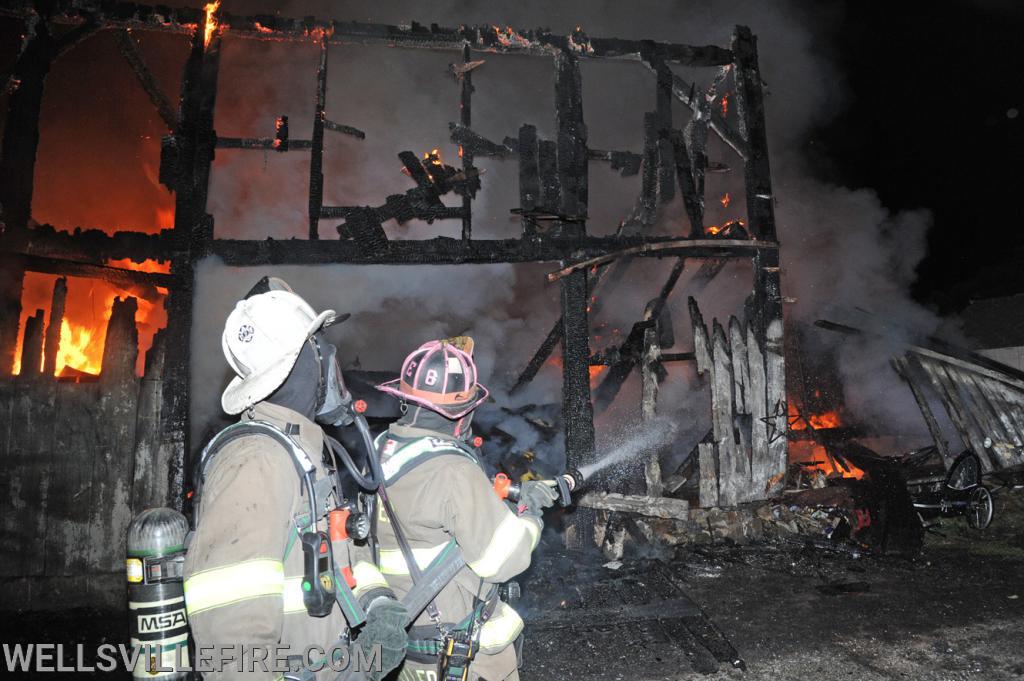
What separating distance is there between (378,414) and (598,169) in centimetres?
592

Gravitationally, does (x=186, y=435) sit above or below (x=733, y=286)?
below

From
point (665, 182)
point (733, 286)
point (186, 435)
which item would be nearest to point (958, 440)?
point (733, 286)

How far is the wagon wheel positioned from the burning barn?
37 centimetres

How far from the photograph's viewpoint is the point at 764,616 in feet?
16.4

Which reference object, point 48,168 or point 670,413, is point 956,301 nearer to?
point 670,413

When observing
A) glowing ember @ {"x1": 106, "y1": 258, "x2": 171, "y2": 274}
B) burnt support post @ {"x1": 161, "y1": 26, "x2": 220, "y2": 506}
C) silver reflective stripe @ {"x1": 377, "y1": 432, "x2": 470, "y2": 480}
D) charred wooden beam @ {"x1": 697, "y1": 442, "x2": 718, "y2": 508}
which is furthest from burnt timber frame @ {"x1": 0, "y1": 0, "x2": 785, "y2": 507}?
silver reflective stripe @ {"x1": 377, "y1": 432, "x2": 470, "y2": 480}

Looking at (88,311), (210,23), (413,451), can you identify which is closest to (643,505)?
(413,451)

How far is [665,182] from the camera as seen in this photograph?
24.9ft

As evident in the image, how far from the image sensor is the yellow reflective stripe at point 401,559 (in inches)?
105

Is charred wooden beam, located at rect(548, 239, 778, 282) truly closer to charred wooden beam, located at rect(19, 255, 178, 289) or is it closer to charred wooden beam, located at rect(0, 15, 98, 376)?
charred wooden beam, located at rect(19, 255, 178, 289)

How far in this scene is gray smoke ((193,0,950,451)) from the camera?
8.70m

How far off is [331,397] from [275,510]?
2.04 feet

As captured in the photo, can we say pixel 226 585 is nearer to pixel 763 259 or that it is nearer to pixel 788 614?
pixel 788 614

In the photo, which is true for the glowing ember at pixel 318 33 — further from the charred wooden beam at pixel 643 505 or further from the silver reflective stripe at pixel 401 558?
the silver reflective stripe at pixel 401 558
